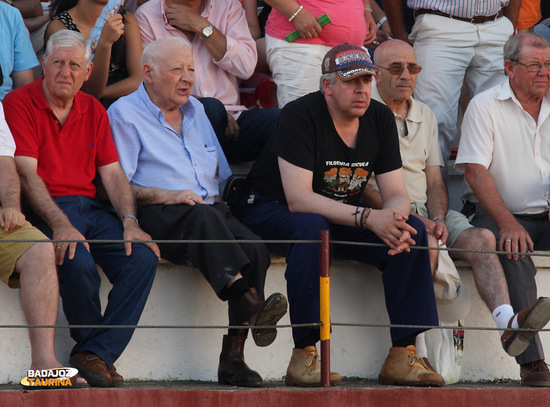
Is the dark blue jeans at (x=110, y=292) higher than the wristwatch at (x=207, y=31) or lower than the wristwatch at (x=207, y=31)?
lower

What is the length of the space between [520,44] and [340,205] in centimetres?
156

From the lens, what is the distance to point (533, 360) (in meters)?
4.78

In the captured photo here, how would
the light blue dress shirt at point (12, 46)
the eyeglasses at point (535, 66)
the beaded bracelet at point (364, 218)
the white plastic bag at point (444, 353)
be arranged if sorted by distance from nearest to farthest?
the beaded bracelet at point (364, 218), the white plastic bag at point (444, 353), the light blue dress shirt at point (12, 46), the eyeglasses at point (535, 66)

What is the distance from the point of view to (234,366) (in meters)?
4.54

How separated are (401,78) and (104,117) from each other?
65.1 inches

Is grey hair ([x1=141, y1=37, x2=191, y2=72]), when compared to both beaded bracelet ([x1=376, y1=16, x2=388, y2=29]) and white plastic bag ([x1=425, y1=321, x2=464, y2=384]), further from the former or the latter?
beaded bracelet ([x1=376, y1=16, x2=388, y2=29])

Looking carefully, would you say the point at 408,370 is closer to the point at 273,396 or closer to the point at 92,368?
the point at 273,396

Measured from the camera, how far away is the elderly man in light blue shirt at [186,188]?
446cm

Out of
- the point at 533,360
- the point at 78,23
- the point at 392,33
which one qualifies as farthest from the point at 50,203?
the point at 392,33

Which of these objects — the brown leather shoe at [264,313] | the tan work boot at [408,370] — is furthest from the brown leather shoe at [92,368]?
the tan work boot at [408,370]

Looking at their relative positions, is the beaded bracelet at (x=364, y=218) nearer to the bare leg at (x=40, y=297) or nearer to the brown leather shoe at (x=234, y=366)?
the brown leather shoe at (x=234, y=366)

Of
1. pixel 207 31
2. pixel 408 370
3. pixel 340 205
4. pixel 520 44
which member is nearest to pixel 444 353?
pixel 408 370

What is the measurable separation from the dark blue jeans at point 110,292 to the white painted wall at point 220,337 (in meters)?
0.23

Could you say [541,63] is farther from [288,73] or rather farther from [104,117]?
[104,117]
